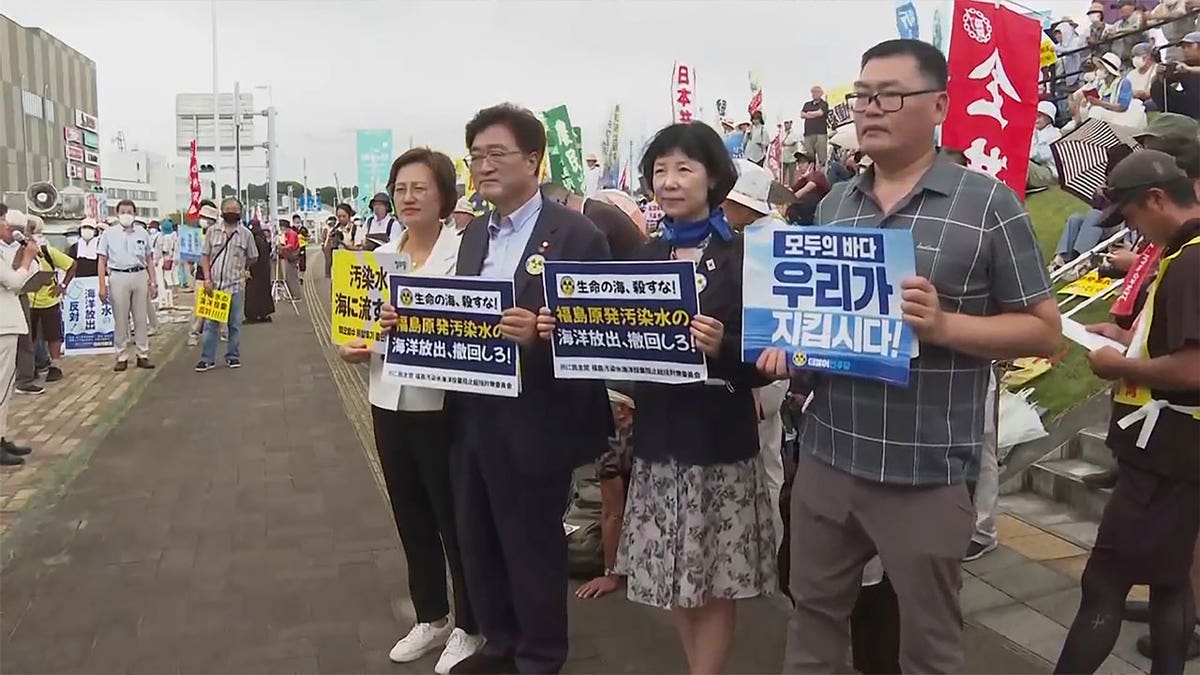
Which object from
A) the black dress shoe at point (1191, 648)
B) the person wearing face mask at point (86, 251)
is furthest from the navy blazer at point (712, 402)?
the person wearing face mask at point (86, 251)

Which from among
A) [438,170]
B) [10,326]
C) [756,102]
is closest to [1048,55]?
[756,102]

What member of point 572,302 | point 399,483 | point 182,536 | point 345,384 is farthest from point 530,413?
point 345,384

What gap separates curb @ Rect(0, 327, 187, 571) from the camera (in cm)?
508

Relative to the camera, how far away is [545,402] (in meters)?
3.07

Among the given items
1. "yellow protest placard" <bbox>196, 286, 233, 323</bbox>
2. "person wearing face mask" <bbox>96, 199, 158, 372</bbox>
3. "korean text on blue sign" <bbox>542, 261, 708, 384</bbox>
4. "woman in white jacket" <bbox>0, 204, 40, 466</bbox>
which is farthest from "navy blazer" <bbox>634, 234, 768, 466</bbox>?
"person wearing face mask" <bbox>96, 199, 158, 372</bbox>

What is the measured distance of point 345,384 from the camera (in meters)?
10.1

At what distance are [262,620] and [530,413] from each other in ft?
6.04

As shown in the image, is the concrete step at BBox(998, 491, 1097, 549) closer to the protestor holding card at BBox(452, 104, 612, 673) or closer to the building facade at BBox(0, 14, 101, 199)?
the protestor holding card at BBox(452, 104, 612, 673)

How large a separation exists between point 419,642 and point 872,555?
6.54 ft

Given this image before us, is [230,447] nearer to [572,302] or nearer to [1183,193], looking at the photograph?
[572,302]

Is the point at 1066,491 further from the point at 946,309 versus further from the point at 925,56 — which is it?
the point at 925,56

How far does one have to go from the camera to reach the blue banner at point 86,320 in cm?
1118

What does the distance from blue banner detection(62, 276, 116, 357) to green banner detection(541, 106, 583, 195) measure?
6048 mm

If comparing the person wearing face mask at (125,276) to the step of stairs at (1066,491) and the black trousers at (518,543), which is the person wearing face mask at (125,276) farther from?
the step of stairs at (1066,491)
